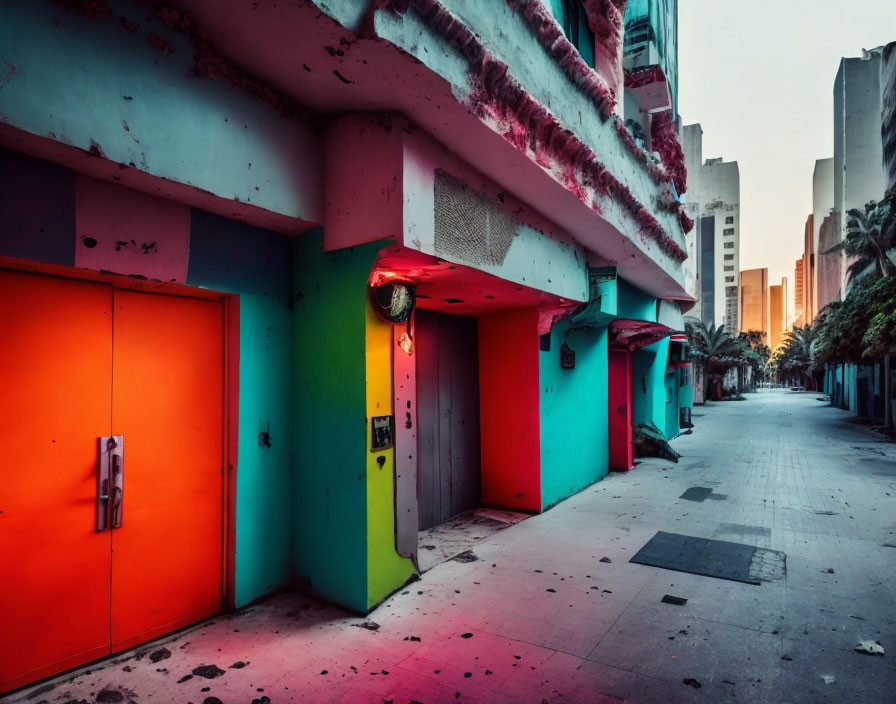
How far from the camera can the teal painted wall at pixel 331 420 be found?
3.94 meters

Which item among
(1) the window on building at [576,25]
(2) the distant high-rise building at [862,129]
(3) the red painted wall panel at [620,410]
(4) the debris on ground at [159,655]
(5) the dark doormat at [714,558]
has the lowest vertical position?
(5) the dark doormat at [714,558]

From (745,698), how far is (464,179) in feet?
13.8

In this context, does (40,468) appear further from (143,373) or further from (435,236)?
(435,236)

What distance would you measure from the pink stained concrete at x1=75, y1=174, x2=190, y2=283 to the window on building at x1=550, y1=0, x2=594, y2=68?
18.7 feet

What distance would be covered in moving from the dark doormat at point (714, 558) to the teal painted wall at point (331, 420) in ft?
9.82

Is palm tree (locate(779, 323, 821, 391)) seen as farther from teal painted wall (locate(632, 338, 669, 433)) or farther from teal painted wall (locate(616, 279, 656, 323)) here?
teal painted wall (locate(616, 279, 656, 323))

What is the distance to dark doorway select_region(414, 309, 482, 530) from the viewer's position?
6254mm

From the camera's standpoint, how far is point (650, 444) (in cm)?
1138

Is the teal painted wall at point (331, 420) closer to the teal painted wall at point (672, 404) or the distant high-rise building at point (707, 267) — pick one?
the teal painted wall at point (672, 404)

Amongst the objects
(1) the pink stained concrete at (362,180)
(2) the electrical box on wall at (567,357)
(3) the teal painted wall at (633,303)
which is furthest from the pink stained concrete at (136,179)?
(3) the teal painted wall at (633,303)

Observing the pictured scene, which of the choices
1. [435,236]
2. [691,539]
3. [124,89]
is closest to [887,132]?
[691,539]

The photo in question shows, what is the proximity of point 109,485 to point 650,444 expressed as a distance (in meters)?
10.8

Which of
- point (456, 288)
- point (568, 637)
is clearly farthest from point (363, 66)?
point (568, 637)

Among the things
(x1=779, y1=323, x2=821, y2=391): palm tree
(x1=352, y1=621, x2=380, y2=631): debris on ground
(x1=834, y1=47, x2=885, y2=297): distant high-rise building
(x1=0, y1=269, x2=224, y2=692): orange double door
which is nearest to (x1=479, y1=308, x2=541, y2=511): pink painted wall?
(x1=352, y1=621, x2=380, y2=631): debris on ground
